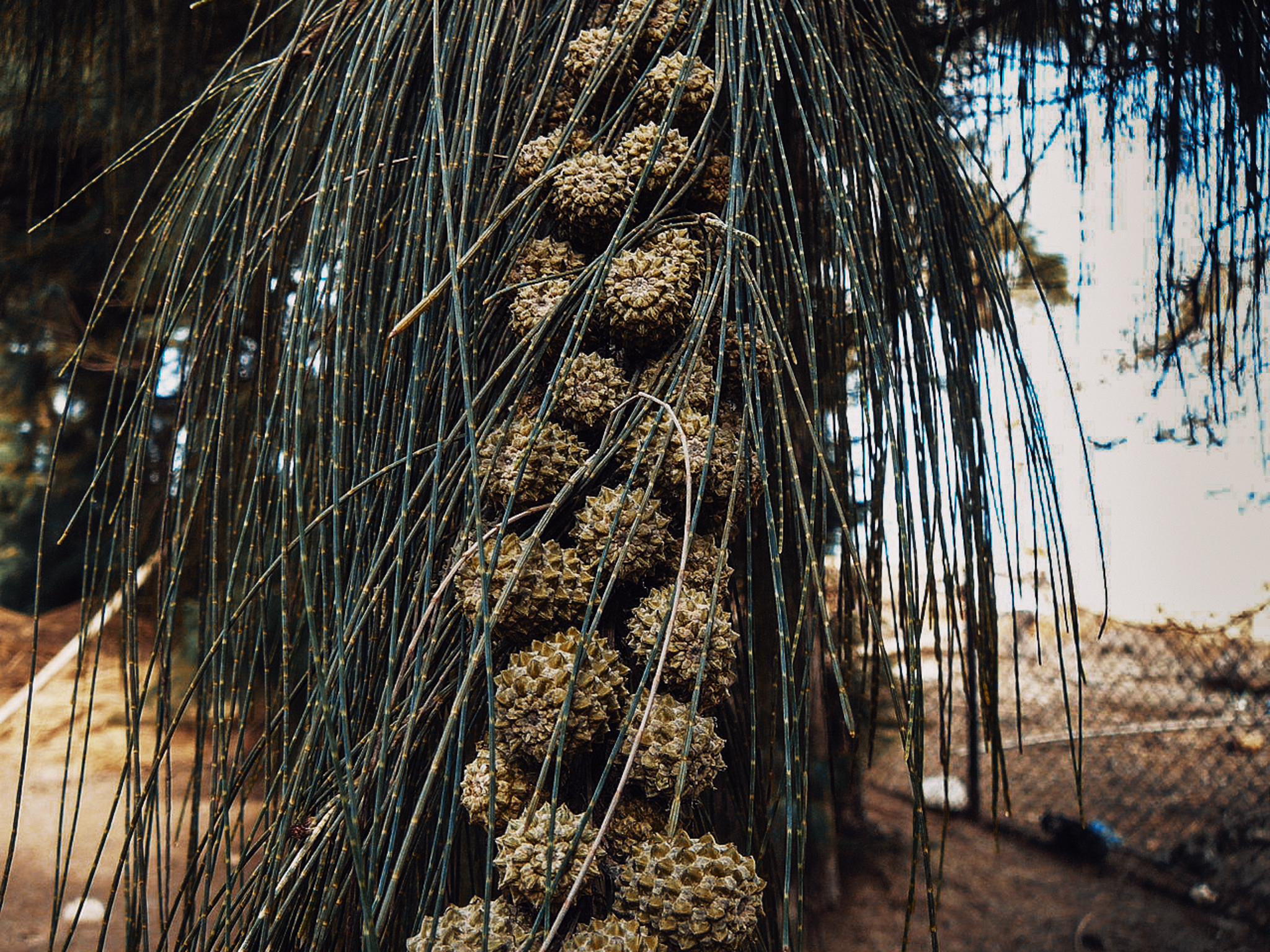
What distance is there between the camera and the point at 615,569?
0.39 metres

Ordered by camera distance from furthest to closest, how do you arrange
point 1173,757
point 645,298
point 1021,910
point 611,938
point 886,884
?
point 1173,757
point 1021,910
point 886,884
point 645,298
point 611,938

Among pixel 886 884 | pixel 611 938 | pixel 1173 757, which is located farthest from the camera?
pixel 1173 757

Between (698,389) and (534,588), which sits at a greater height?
(698,389)

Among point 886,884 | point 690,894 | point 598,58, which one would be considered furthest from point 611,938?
point 886,884

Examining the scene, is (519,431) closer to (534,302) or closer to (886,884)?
(534,302)

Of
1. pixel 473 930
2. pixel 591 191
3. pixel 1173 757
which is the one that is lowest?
pixel 1173 757

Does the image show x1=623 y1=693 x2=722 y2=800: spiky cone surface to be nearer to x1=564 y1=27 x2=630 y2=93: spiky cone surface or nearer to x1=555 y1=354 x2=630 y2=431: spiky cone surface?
x1=555 y1=354 x2=630 y2=431: spiky cone surface

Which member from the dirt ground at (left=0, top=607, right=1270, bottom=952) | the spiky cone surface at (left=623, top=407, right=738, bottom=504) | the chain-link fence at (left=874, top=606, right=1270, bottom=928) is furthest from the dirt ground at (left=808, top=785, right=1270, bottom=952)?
the spiky cone surface at (left=623, top=407, right=738, bottom=504)

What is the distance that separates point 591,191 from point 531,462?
0.54 ft

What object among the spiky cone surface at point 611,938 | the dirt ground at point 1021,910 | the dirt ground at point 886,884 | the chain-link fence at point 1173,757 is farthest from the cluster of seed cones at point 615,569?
the chain-link fence at point 1173,757

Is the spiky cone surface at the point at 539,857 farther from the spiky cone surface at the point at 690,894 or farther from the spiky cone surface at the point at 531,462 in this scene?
the spiky cone surface at the point at 531,462

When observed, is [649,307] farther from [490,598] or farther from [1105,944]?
[1105,944]

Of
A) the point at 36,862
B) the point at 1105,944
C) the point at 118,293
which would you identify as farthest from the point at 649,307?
the point at 1105,944

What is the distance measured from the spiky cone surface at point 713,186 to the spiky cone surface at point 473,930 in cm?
40
